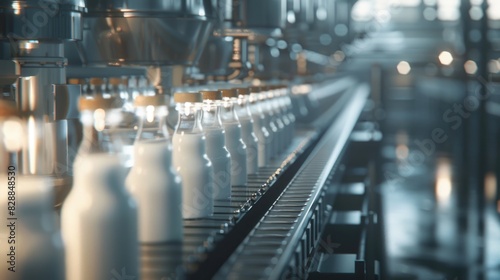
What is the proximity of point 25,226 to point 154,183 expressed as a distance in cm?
42

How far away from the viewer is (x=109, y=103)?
48.6 inches

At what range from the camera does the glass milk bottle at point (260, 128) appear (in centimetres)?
261

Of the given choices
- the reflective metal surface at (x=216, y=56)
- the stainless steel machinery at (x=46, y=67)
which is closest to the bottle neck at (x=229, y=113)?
the stainless steel machinery at (x=46, y=67)

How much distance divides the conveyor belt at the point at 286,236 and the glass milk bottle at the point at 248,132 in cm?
12

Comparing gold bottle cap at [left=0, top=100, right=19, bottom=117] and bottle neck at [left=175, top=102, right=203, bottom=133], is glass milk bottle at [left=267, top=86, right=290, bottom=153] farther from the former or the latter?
gold bottle cap at [left=0, top=100, right=19, bottom=117]

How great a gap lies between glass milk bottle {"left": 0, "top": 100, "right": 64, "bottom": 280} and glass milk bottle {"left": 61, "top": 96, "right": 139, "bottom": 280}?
0.11 m

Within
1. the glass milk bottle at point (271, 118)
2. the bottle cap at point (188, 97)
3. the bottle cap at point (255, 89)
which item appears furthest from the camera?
the glass milk bottle at point (271, 118)

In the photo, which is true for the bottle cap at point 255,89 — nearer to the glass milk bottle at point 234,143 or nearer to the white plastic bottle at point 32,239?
the glass milk bottle at point 234,143

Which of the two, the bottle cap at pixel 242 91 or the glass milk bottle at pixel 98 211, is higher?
the bottle cap at pixel 242 91

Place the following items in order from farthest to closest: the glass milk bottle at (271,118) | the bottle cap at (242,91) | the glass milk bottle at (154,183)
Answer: the glass milk bottle at (271,118), the bottle cap at (242,91), the glass milk bottle at (154,183)

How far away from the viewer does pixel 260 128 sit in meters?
2.67

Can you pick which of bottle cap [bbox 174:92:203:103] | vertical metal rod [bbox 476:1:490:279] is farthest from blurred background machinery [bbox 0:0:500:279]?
bottle cap [bbox 174:92:203:103]

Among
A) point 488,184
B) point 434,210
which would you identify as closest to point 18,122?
point 434,210

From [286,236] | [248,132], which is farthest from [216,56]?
[286,236]
